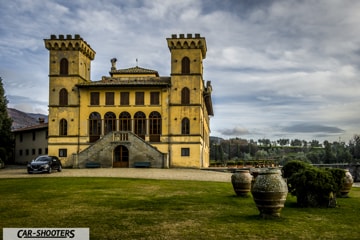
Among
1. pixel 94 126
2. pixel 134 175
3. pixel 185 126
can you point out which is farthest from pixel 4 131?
pixel 134 175

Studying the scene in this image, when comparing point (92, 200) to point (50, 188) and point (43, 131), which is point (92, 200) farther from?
point (43, 131)

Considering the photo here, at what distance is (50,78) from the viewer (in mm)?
55219

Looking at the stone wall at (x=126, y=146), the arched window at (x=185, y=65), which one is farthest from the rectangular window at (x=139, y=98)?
the arched window at (x=185, y=65)

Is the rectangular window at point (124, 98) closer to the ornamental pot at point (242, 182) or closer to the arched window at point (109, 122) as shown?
the arched window at point (109, 122)

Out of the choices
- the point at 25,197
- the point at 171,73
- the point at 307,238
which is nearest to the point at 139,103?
the point at 171,73

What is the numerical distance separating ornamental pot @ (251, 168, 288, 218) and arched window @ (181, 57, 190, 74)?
4046 centimetres

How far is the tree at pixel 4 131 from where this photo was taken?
57.6 meters

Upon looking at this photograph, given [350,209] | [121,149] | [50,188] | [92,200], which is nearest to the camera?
[350,209]

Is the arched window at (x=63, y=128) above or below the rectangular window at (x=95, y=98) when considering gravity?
below

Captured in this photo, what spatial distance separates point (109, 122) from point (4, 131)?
16.9 m

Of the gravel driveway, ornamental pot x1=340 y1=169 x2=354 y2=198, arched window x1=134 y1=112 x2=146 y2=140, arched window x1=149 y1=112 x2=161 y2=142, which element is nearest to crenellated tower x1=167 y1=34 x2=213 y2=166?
arched window x1=149 y1=112 x2=161 y2=142

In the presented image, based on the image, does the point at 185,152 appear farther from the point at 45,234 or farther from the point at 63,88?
the point at 45,234

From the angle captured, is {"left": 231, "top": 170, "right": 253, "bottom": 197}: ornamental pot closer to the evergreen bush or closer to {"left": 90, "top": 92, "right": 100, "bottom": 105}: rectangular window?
the evergreen bush

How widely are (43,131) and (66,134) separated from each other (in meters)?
10.3
